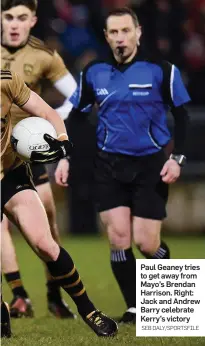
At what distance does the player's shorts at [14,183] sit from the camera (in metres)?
6.89

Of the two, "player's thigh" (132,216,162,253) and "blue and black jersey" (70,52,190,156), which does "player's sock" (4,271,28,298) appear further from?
"blue and black jersey" (70,52,190,156)

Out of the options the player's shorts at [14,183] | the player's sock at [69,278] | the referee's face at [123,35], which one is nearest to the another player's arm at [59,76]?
the referee's face at [123,35]

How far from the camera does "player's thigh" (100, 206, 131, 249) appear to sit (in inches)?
310

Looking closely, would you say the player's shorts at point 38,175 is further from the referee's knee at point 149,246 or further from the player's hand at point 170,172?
the player's hand at point 170,172

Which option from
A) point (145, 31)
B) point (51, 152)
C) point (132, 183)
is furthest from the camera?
point (145, 31)

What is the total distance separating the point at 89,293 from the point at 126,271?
5.37 ft

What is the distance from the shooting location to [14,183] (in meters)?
6.94

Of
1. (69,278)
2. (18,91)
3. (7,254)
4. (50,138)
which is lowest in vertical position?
(7,254)

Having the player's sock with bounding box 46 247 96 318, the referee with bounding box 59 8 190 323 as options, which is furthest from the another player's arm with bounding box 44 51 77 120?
the player's sock with bounding box 46 247 96 318

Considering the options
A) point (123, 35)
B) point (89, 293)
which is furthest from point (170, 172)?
point (89, 293)

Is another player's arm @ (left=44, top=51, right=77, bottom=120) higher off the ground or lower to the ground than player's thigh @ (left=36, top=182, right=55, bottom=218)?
higher
